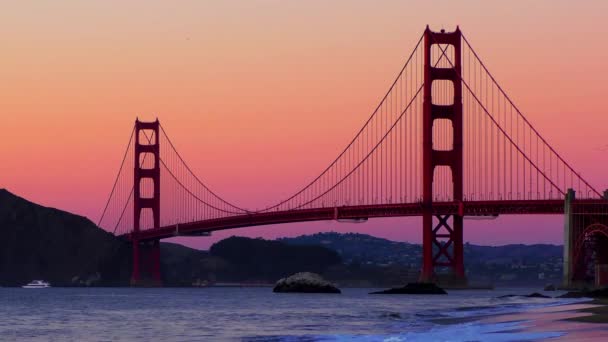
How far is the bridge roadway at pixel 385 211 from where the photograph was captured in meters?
98.2

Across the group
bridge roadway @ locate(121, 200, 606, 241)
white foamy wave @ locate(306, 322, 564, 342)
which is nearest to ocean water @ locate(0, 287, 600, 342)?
white foamy wave @ locate(306, 322, 564, 342)

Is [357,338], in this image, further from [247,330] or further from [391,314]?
[391,314]

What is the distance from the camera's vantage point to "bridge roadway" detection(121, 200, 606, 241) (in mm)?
98213

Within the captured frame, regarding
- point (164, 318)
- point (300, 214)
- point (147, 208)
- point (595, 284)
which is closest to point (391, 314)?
point (164, 318)

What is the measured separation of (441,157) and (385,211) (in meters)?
6.32

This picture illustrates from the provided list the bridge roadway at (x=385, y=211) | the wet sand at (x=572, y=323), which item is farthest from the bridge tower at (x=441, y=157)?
the wet sand at (x=572, y=323)

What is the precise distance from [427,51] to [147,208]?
178 ft

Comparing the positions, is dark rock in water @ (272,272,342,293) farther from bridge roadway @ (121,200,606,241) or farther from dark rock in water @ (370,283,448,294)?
dark rock in water @ (370,283,448,294)

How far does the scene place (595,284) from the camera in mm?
100375

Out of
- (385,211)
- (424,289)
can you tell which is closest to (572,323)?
(385,211)

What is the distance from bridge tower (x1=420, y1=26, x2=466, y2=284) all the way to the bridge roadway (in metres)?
0.85

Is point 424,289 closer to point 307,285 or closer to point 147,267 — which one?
point 307,285

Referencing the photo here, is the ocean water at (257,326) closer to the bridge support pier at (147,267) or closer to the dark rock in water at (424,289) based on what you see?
the dark rock in water at (424,289)

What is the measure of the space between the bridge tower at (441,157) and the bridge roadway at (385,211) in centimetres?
85
